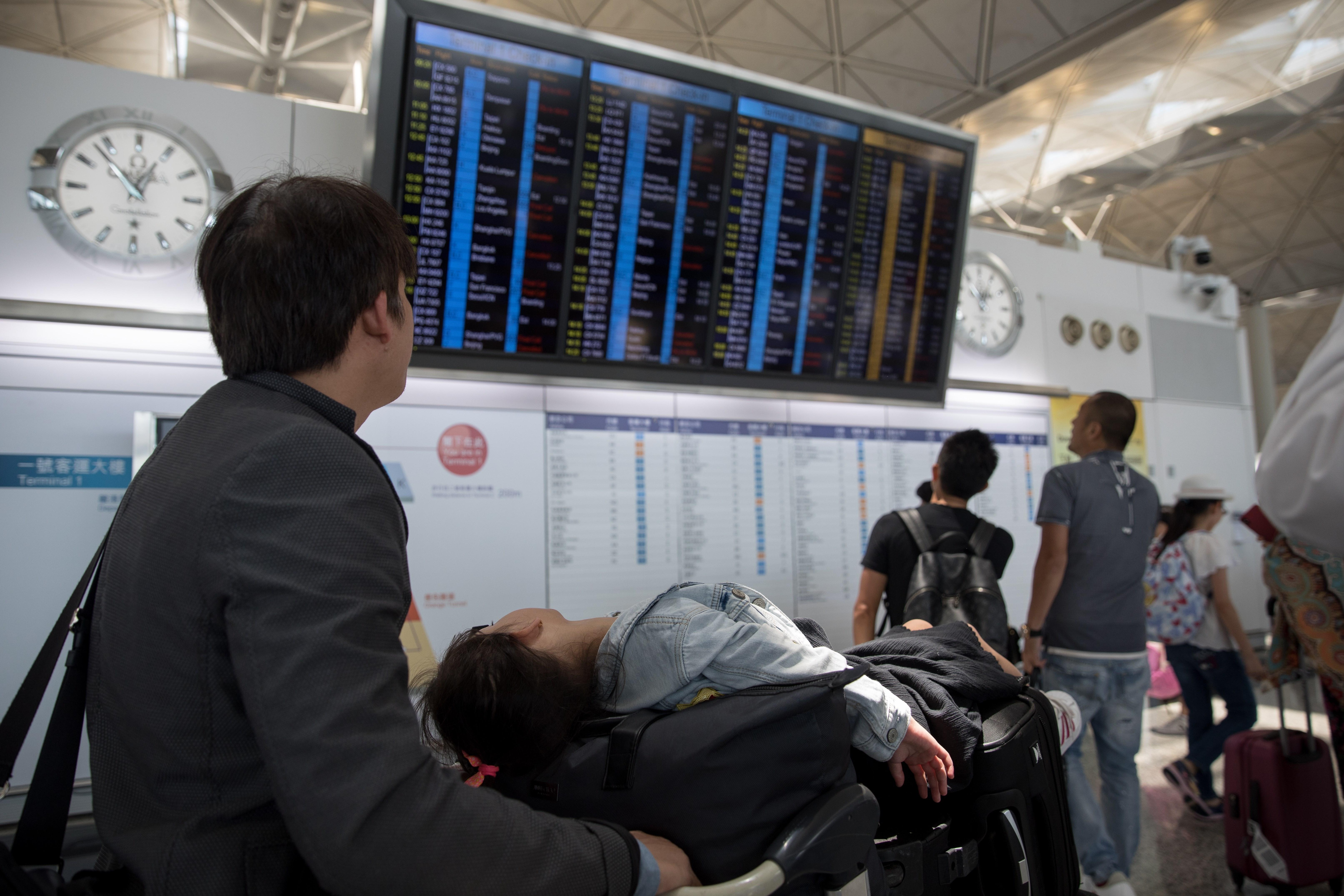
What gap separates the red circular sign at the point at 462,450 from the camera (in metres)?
3.30

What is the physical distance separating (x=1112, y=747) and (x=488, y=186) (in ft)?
11.1

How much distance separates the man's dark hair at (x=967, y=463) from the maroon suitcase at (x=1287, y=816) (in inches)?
59.6

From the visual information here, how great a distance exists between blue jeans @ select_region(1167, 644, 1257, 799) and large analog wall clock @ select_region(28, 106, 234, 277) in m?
5.25

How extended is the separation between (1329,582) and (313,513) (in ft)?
11.7

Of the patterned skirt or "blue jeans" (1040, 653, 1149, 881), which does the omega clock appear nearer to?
the patterned skirt

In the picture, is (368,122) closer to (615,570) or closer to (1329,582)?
(615,570)

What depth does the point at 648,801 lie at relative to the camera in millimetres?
1224

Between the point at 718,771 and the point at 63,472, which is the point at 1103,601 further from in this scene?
the point at 63,472

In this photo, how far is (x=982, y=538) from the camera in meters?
3.07

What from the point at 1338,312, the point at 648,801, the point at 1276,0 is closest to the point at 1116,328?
the point at 1276,0

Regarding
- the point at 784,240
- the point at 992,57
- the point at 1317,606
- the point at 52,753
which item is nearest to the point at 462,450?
the point at 784,240

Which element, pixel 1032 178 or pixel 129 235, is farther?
pixel 1032 178

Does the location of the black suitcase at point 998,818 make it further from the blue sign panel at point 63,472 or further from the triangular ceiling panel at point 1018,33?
the triangular ceiling panel at point 1018,33

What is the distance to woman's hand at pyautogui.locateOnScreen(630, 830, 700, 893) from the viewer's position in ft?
3.74
